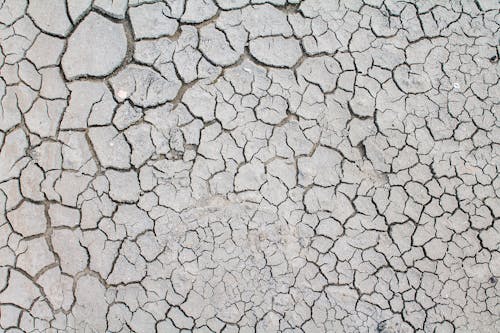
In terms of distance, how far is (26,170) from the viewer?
3.19 meters

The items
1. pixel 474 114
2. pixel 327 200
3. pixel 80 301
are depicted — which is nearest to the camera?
pixel 80 301

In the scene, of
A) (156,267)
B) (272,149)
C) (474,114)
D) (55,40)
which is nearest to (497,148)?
(474,114)

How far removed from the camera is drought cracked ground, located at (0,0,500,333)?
3127mm

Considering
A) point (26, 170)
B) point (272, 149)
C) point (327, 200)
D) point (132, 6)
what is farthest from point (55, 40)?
point (327, 200)

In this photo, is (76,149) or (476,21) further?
(476,21)

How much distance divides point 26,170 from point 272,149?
134cm

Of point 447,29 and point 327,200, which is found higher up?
point 447,29

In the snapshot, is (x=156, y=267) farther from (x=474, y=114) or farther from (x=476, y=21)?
(x=476, y=21)

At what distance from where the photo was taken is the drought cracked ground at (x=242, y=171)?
3.13m

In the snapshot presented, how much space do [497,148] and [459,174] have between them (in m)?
0.30

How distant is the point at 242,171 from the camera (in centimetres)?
330

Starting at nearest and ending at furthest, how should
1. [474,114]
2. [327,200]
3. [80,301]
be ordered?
[80,301]
[327,200]
[474,114]

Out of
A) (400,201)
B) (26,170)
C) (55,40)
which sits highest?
(55,40)

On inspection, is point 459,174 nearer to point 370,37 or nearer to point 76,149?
point 370,37
